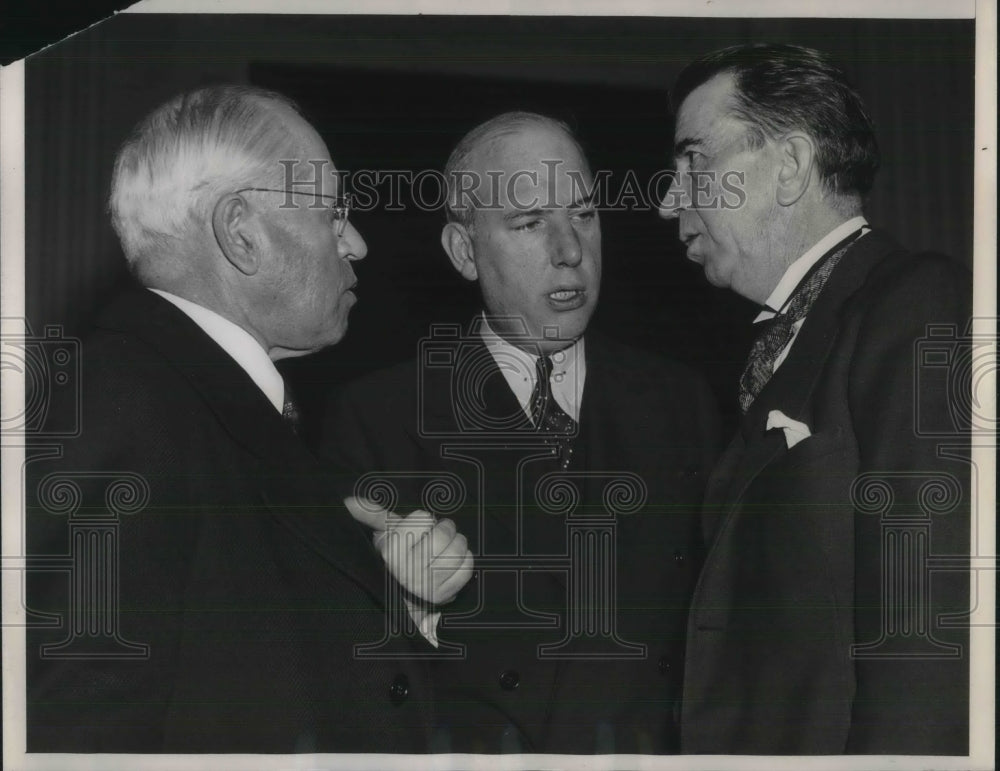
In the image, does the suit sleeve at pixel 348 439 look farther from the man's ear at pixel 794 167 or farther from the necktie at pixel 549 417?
the man's ear at pixel 794 167

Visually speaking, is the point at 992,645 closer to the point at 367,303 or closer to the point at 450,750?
the point at 450,750

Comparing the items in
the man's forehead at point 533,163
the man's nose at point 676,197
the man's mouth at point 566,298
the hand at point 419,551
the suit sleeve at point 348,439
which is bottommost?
the hand at point 419,551

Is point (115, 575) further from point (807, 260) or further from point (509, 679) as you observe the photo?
point (807, 260)

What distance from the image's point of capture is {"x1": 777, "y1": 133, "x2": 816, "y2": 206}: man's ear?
3.24m

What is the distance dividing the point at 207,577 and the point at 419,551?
634mm

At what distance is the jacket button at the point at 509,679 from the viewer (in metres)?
3.26

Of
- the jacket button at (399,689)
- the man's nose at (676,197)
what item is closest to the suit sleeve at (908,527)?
the man's nose at (676,197)

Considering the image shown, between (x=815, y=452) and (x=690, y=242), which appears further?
(x=690, y=242)

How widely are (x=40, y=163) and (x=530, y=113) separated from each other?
1.57m

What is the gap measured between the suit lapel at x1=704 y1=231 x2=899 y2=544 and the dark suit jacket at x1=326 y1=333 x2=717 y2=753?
0.07 meters

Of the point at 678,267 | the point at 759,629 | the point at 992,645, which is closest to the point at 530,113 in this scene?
the point at 678,267

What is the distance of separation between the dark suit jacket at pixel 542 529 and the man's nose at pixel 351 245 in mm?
367

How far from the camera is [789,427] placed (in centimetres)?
318

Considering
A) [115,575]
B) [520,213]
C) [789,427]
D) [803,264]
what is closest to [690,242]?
[803,264]
